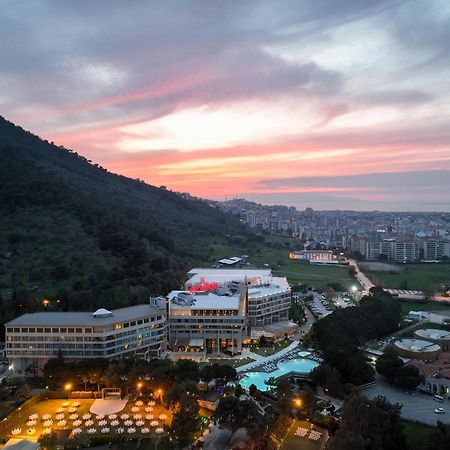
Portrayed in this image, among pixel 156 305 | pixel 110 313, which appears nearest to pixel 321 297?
pixel 156 305

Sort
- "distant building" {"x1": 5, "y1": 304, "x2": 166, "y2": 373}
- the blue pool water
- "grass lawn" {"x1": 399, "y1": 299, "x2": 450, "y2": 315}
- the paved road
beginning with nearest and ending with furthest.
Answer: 1. the paved road
2. the blue pool water
3. "distant building" {"x1": 5, "y1": 304, "x2": 166, "y2": 373}
4. "grass lawn" {"x1": 399, "y1": 299, "x2": 450, "y2": 315}

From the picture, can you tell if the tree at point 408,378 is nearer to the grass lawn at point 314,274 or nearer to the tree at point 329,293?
the tree at point 329,293

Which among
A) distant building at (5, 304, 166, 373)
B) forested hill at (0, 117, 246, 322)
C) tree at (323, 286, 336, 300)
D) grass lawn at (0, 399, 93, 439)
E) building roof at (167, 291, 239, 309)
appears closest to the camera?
grass lawn at (0, 399, 93, 439)

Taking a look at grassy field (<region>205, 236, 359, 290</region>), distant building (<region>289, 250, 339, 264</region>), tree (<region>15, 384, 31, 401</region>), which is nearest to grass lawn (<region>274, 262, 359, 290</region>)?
grassy field (<region>205, 236, 359, 290</region>)

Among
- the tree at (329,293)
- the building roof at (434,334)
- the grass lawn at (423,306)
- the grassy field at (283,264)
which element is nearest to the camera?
the building roof at (434,334)

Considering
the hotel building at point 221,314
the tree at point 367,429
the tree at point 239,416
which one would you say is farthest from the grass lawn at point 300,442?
the hotel building at point 221,314

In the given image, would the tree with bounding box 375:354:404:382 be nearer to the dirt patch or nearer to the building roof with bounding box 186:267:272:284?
the building roof with bounding box 186:267:272:284
